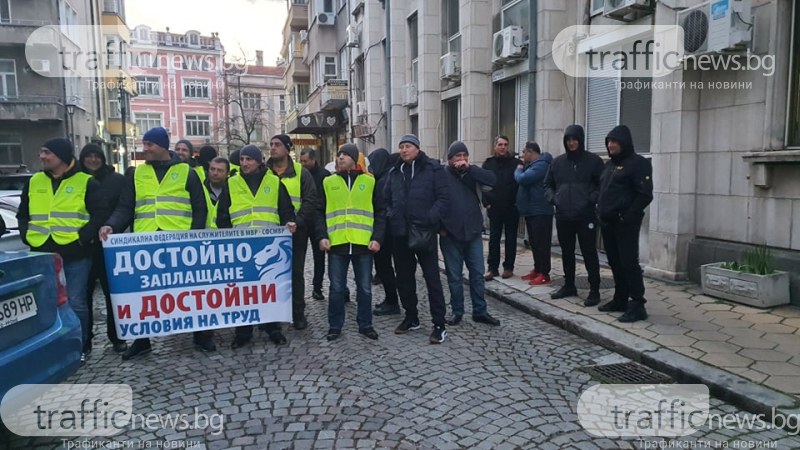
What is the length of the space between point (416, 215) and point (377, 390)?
6.13 ft

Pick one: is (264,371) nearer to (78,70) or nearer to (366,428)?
(366,428)

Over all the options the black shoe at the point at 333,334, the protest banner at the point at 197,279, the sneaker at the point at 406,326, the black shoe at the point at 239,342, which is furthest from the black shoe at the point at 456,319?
the black shoe at the point at 239,342

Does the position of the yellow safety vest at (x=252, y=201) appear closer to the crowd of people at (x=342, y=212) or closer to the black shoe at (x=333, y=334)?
the crowd of people at (x=342, y=212)

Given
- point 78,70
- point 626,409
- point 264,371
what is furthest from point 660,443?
point 78,70

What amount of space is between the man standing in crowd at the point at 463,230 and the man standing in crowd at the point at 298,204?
4.62 ft

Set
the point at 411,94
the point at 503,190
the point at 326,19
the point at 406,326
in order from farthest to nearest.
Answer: the point at 326,19 < the point at 411,94 < the point at 503,190 < the point at 406,326

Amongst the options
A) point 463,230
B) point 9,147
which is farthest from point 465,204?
point 9,147

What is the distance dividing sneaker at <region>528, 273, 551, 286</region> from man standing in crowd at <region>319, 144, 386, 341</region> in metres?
2.88

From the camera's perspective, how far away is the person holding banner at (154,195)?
5.20m

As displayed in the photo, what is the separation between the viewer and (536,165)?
7.45m

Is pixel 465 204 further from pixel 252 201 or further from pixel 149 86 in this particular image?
pixel 149 86

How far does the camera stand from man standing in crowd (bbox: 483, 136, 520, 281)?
799 centimetres

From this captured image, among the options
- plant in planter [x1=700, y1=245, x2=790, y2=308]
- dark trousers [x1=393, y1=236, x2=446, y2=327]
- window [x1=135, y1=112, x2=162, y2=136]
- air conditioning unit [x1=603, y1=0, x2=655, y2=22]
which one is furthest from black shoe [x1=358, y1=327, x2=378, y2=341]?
window [x1=135, y1=112, x2=162, y2=136]

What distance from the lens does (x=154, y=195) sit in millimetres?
5230
